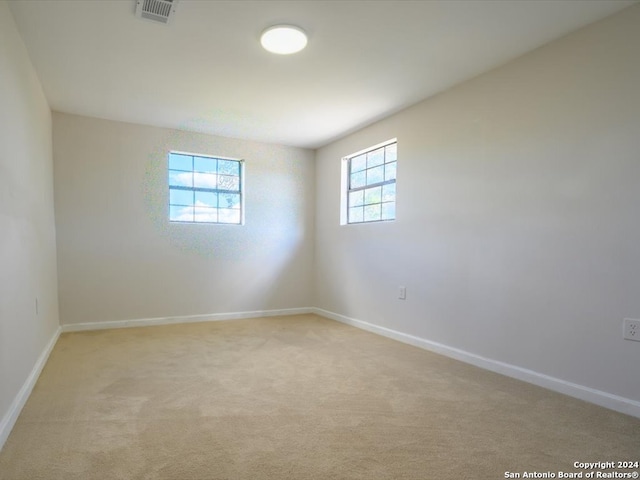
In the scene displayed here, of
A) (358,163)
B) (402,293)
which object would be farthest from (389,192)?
(402,293)

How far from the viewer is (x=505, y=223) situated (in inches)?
112

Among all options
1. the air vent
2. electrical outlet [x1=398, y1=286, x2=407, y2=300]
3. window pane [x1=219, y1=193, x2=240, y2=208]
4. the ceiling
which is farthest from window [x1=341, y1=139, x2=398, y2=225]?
the air vent

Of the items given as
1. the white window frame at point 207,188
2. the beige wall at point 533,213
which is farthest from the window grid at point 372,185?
the white window frame at point 207,188

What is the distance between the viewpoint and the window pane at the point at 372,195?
4.32 m

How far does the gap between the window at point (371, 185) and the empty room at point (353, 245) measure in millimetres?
49

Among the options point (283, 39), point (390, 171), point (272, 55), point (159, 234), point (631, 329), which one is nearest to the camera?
point (631, 329)

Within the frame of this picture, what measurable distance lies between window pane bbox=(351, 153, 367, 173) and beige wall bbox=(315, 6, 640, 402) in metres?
0.66

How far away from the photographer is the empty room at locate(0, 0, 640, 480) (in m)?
1.87

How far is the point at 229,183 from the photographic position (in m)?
5.02

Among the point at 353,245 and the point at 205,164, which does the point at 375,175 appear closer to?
the point at 353,245

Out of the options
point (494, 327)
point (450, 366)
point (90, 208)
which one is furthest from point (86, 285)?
point (494, 327)

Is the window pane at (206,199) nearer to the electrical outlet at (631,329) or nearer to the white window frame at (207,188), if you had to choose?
A: the white window frame at (207,188)

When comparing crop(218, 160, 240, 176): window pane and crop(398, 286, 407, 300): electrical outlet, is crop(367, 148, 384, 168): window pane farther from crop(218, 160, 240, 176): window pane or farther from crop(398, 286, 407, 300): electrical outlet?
crop(218, 160, 240, 176): window pane
